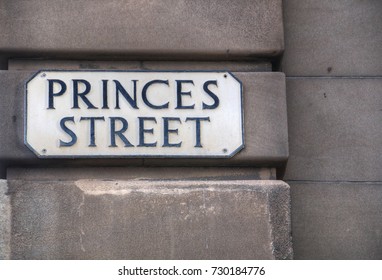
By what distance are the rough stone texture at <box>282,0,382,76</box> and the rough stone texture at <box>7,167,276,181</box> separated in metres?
0.72

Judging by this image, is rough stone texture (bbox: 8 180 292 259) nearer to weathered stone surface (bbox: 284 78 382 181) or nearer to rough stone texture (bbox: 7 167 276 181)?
rough stone texture (bbox: 7 167 276 181)

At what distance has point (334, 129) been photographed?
13.7ft

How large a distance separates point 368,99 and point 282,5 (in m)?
0.77

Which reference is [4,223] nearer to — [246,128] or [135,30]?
[135,30]

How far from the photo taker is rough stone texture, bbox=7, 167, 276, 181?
384 cm

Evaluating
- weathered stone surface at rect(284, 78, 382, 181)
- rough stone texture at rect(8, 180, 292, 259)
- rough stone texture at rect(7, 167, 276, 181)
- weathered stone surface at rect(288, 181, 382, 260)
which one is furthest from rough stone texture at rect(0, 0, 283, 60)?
weathered stone surface at rect(288, 181, 382, 260)

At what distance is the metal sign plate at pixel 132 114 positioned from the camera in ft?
12.5

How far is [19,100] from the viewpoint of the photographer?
12.7 ft

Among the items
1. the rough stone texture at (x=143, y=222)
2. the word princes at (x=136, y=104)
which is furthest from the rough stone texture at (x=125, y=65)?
the rough stone texture at (x=143, y=222)

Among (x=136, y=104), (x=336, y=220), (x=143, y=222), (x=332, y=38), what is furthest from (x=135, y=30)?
(x=336, y=220)

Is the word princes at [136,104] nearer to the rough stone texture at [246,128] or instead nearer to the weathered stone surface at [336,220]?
the rough stone texture at [246,128]

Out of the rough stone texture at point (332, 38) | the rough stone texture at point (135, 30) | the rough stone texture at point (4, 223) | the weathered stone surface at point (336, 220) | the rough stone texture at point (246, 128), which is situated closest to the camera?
the rough stone texture at point (4, 223)

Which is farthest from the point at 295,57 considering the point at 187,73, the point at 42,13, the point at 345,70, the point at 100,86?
the point at 42,13

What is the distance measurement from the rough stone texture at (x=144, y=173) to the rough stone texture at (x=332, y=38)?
0.72 meters
